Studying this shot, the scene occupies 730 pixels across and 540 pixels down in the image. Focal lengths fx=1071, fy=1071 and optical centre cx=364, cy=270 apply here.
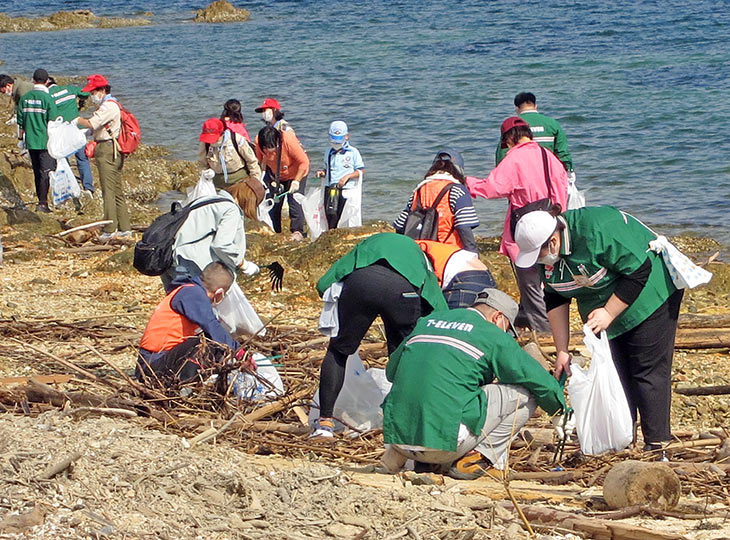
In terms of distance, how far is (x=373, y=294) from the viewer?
19.3 feet

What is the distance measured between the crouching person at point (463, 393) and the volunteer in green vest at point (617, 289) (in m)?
0.40

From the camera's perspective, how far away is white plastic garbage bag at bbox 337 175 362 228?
1187cm

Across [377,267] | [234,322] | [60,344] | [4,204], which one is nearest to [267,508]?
[377,267]

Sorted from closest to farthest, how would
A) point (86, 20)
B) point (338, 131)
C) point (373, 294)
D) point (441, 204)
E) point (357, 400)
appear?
point (373, 294), point (357, 400), point (441, 204), point (338, 131), point (86, 20)

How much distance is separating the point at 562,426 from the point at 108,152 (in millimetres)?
8357

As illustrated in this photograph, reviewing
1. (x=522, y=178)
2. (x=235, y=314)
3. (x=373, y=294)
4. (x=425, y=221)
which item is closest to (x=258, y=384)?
(x=235, y=314)

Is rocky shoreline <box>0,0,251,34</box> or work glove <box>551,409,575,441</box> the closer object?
work glove <box>551,409,575,441</box>

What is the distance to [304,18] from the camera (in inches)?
1761

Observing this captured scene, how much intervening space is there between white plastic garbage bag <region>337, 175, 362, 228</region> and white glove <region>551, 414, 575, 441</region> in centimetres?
630

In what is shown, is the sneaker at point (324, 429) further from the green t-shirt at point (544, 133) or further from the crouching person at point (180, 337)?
the green t-shirt at point (544, 133)

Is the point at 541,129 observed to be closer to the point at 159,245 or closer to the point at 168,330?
the point at 159,245

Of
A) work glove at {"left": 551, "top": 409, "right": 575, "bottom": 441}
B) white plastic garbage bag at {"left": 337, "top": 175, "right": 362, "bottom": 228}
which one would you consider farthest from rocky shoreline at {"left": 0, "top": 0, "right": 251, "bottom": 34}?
work glove at {"left": 551, "top": 409, "right": 575, "bottom": 441}

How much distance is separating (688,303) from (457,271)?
4271 mm

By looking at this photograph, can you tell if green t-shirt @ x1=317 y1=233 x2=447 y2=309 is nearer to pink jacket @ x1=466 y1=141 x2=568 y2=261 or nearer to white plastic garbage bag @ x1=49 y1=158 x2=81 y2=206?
pink jacket @ x1=466 y1=141 x2=568 y2=261
